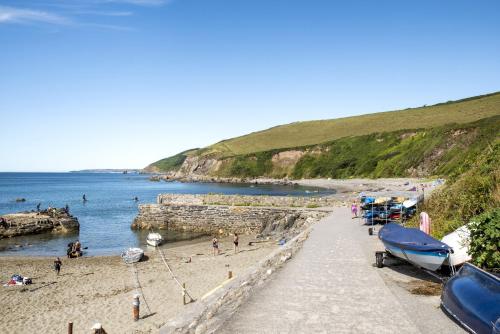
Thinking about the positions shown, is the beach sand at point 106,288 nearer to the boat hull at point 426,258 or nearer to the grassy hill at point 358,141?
the boat hull at point 426,258

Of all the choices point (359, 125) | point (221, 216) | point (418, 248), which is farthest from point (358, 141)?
point (418, 248)

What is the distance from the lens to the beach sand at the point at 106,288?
15242mm

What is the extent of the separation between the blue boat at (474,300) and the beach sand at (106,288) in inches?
379

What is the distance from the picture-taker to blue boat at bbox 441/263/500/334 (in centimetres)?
625

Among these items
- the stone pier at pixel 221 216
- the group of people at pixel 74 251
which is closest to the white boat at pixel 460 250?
the stone pier at pixel 221 216

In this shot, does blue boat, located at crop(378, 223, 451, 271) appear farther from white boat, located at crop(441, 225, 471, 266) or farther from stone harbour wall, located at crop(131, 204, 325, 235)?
stone harbour wall, located at crop(131, 204, 325, 235)

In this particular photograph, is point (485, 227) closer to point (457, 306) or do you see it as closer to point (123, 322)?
point (457, 306)

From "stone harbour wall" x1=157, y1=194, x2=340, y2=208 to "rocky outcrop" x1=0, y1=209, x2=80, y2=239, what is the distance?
1002 cm

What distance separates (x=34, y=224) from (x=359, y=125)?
4829 inches

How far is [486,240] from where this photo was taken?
9.34 meters

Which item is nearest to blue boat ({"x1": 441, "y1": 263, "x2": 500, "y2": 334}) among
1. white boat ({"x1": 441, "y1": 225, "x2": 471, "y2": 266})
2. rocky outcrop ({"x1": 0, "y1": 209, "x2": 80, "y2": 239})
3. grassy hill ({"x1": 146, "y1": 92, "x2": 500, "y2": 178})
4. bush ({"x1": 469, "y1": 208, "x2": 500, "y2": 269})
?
bush ({"x1": 469, "y1": 208, "x2": 500, "y2": 269})

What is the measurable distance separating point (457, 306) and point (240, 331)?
3.99m

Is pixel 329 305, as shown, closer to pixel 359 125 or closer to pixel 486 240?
pixel 486 240

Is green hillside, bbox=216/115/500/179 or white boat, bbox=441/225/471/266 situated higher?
green hillside, bbox=216/115/500/179
